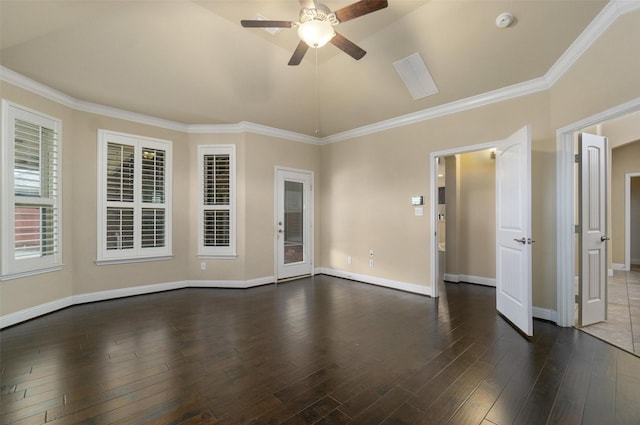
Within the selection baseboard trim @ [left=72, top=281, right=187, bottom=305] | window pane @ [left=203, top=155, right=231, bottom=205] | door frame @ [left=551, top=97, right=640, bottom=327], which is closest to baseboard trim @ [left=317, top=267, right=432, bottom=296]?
door frame @ [left=551, top=97, right=640, bottom=327]

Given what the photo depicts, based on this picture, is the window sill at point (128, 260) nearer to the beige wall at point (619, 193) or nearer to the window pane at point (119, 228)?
the window pane at point (119, 228)

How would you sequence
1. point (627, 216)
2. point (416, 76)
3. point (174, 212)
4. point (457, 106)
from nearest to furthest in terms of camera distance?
point (416, 76) → point (457, 106) → point (174, 212) → point (627, 216)

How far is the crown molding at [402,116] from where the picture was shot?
94.7 inches

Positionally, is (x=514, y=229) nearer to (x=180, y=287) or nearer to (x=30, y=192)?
(x=180, y=287)

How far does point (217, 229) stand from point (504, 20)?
15.5 feet

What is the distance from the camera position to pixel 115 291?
4160 mm

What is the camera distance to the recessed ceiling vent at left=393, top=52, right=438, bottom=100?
3.40 m

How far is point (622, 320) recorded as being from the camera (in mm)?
3223

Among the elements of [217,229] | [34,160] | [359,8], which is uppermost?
[359,8]

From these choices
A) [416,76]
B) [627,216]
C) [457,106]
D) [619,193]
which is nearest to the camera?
[416,76]

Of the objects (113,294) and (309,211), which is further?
(309,211)

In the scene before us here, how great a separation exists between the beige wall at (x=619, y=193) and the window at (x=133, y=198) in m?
9.29

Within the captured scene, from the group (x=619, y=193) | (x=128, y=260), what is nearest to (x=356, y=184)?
(x=128, y=260)

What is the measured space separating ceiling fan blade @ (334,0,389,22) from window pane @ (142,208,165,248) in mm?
4018
